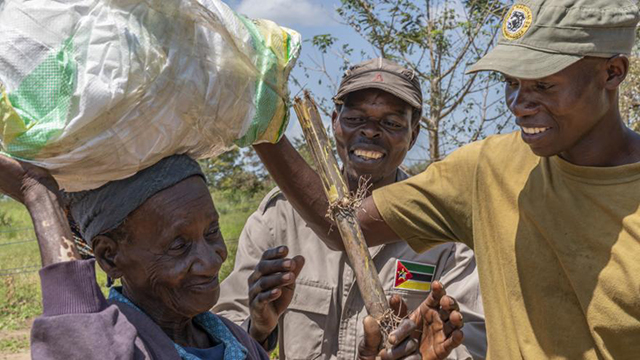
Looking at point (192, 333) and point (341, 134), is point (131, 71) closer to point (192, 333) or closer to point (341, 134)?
point (192, 333)

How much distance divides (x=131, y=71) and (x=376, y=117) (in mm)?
1659

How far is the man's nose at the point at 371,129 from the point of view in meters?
3.21

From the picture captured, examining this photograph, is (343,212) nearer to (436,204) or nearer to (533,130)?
(436,204)

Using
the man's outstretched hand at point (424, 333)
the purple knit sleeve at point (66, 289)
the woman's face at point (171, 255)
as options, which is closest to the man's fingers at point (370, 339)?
the man's outstretched hand at point (424, 333)

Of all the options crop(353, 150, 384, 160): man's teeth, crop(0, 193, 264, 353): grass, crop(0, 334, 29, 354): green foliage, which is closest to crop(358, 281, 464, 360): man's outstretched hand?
crop(353, 150, 384, 160): man's teeth

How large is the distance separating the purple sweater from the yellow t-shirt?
1254 millimetres

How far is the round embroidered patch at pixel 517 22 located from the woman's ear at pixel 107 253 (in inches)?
54.2

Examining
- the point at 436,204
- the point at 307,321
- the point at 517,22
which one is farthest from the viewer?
the point at 307,321

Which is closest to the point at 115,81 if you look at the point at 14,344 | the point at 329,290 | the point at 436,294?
the point at 436,294

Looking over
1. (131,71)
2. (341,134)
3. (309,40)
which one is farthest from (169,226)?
(309,40)

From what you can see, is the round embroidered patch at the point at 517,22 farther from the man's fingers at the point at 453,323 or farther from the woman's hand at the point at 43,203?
the woman's hand at the point at 43,203

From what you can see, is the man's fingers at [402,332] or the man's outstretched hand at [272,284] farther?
the man's outstretched hand at [272,284]

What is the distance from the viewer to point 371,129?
322 centimetres

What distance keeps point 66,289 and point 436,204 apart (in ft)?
4.70
